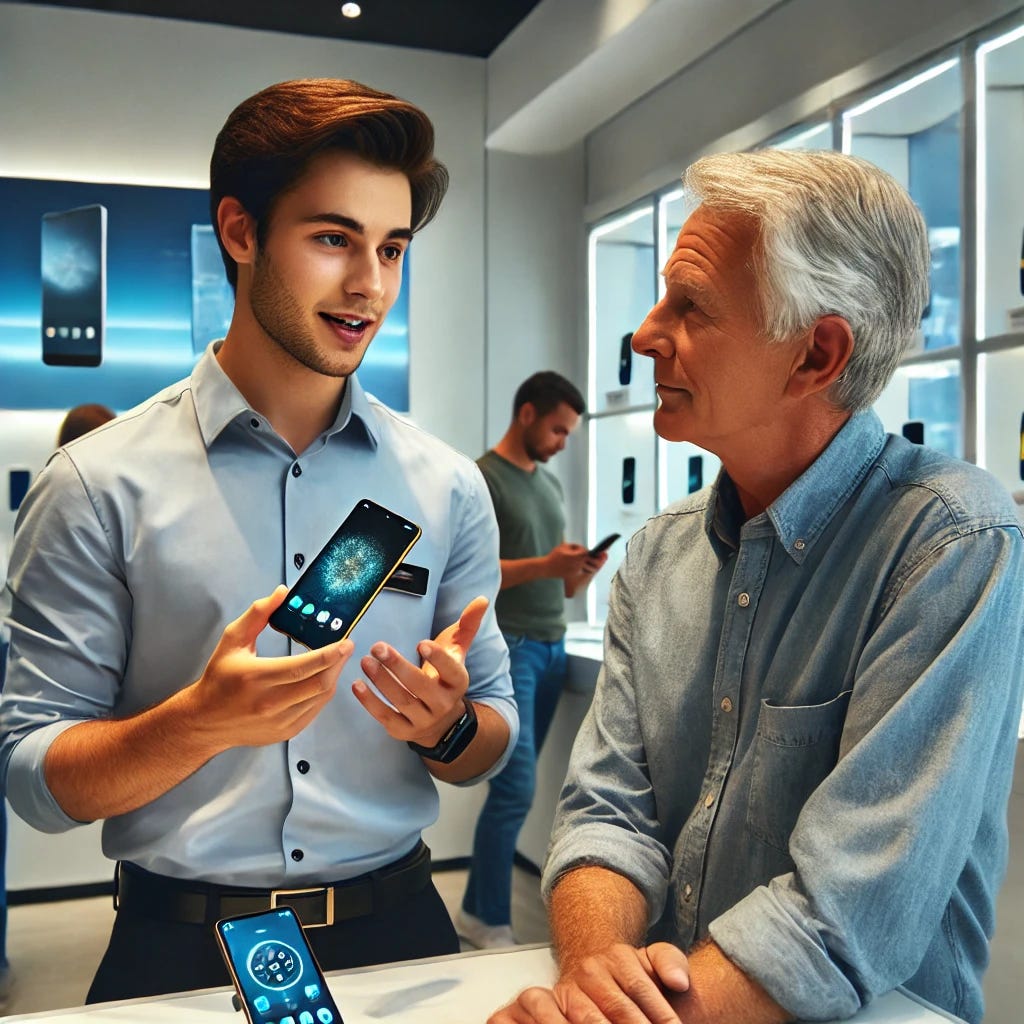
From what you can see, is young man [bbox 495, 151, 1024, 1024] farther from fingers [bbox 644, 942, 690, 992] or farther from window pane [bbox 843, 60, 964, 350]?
window pane [bbox 843, 60, 964, 350]

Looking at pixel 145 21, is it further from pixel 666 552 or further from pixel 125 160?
pixel 666 552

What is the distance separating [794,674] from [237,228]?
93cm

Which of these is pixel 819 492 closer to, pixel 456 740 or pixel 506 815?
pixel 456 740

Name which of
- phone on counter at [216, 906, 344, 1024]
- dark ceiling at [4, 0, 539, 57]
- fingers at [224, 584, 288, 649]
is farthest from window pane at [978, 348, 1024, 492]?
dark ceiling at [4, 0, 539, 57]

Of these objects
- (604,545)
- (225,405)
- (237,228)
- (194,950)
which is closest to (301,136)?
(237,228)

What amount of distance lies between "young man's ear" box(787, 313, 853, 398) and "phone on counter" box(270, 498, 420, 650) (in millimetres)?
479

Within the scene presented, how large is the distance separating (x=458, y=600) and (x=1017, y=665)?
741mm

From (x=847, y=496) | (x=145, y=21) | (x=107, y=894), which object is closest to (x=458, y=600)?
(x=847, y=496)

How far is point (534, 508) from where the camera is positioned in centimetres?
405

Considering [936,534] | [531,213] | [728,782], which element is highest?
[531,213]

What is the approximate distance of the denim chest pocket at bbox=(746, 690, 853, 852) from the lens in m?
1.19

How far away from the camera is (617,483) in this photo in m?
4.58

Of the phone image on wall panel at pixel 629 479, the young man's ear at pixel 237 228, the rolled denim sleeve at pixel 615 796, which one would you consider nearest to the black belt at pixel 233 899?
the rolled denim sleeve at pixel 615 796

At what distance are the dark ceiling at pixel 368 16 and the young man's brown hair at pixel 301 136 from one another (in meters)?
3.07
